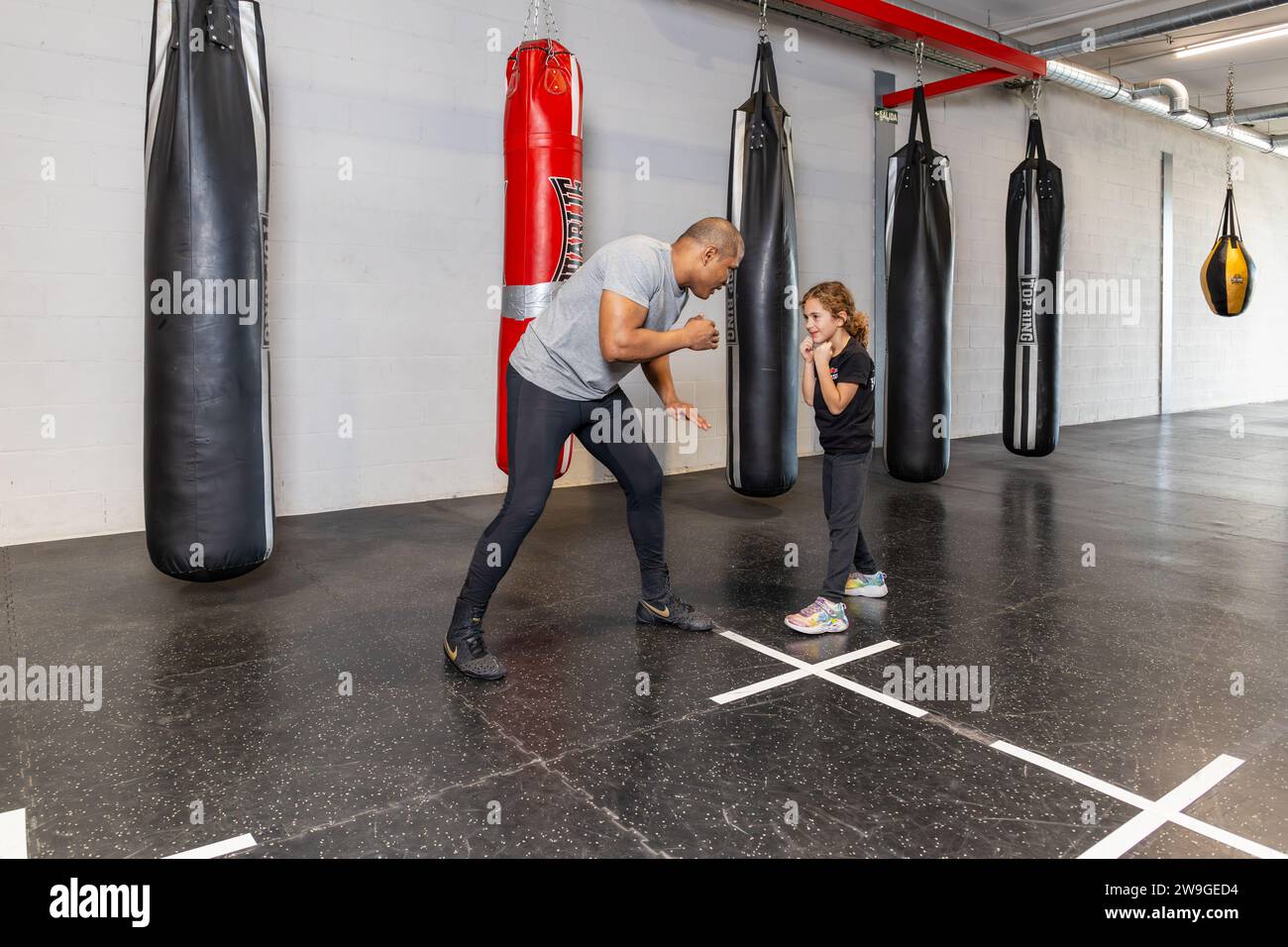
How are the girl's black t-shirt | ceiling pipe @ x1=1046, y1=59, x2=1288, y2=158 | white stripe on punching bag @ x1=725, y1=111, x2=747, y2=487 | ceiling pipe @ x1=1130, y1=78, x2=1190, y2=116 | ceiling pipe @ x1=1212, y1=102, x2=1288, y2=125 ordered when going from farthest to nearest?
ceiling pipe @ x1=1212, y1=102, x2=1288, y2=125
ceiling pipe @ x1=1130, y1=78, x2=1190, y2=116
ceiling pipe @ x1=1046, y1=59, x2=1288, y2=158
white stripe on punching bag @ x1=725, y1=111, x2=747, y2=487
the girl's black t-shirt

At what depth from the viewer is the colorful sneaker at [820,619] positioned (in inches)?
127

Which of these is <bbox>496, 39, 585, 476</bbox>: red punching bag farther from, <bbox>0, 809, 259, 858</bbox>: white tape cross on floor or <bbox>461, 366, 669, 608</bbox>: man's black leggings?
<bbox>0, 809, 259, 858</bbox>: white tape cross on floor

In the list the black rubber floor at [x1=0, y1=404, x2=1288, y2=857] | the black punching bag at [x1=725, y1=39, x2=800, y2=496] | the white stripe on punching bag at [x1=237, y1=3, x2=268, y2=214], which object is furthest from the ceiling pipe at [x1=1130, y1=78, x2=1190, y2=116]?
the white stripe on punching bag at [x1=237, y1=3, x2=268, y2=214]

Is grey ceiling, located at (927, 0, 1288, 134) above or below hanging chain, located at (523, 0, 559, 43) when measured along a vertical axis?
above

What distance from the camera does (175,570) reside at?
308cm

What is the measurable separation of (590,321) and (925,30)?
3440mm

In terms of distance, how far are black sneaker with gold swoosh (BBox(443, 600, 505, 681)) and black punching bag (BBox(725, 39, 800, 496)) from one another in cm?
214

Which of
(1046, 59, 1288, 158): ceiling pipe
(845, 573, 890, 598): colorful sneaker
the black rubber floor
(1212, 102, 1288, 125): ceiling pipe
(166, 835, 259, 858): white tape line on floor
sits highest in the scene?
(1212, 102, 1288, 125): ceiling pipe

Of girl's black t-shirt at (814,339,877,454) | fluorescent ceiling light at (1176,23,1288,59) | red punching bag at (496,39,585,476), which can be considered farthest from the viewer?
fluorescent ceiling light at (1176,23,1288,59)

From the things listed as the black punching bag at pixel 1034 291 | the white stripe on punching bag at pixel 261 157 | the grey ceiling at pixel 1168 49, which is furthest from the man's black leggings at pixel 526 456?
the grey ceiling at pixel 1168 49

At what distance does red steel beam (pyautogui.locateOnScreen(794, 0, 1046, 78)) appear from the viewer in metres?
4.69

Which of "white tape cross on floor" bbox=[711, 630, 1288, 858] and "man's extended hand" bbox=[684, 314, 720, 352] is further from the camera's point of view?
"man's extended hand" bbox=[684, 314, 720, 352]

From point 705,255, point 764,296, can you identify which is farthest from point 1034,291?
point 705,255
